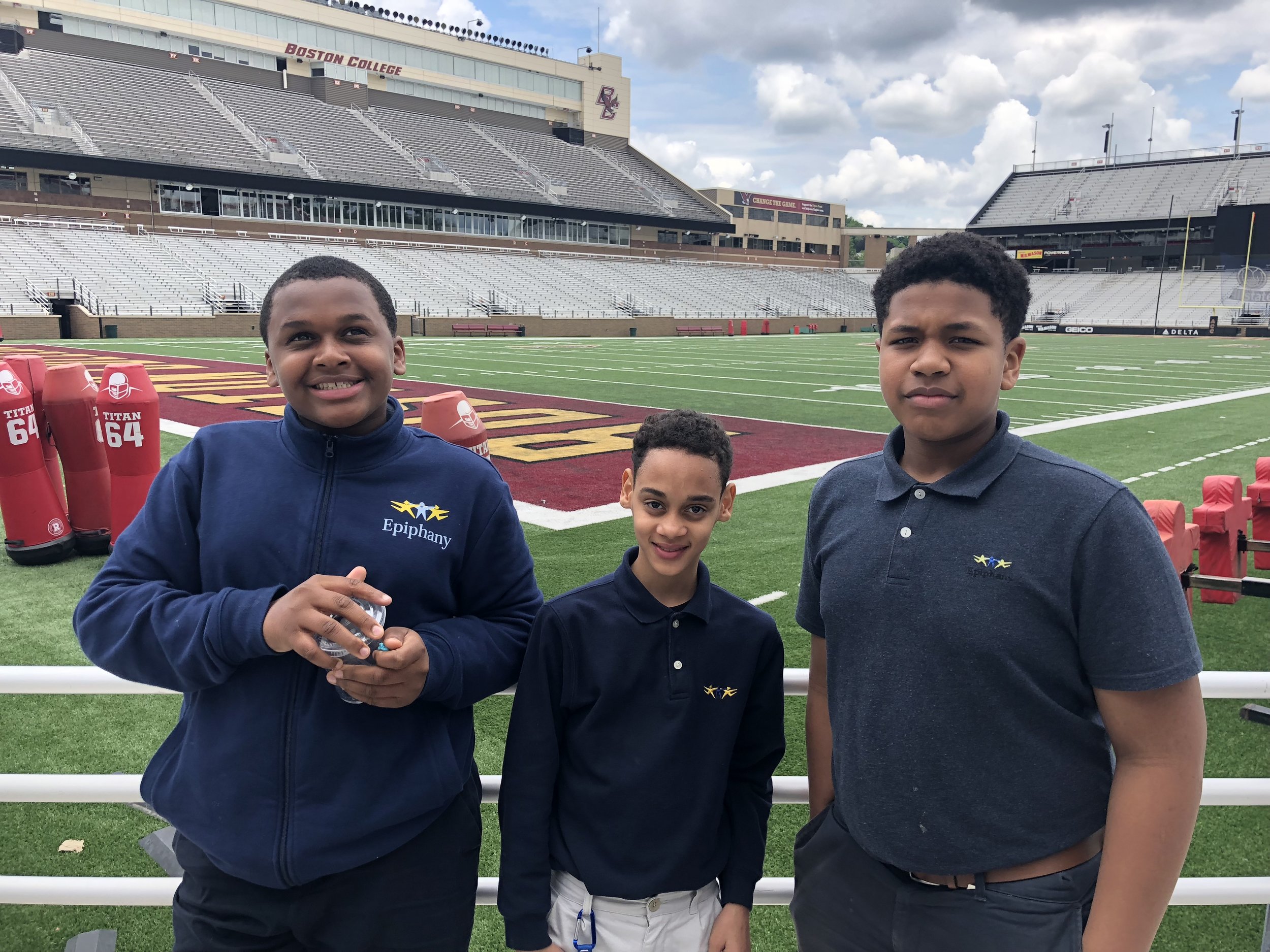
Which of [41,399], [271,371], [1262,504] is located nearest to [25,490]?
[41,399]

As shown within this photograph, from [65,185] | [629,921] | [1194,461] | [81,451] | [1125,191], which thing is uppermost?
[1125,191]

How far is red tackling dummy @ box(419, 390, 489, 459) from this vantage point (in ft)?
12.0

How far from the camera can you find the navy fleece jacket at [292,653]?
166cm

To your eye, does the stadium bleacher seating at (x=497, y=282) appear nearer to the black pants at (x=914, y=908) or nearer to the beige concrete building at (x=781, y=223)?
the beige concrete building at (x=781, y=223)

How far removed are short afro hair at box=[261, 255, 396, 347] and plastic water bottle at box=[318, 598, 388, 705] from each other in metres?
0.58

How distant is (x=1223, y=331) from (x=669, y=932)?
57710 millimetres

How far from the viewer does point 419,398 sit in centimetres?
1519

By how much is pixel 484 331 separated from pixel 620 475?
99.3 feet

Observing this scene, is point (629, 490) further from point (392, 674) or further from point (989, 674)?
point (989, 674)

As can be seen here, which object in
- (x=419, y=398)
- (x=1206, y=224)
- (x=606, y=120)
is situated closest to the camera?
(x=419, y=398)

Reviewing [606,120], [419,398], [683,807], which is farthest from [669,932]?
[606,120]

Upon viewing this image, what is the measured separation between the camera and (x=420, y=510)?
180 centimetres

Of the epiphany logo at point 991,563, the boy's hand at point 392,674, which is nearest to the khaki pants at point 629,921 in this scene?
the boy's hand at point 392,674

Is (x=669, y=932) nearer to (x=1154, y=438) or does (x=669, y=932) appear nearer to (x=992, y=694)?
(x=992, y=694)
